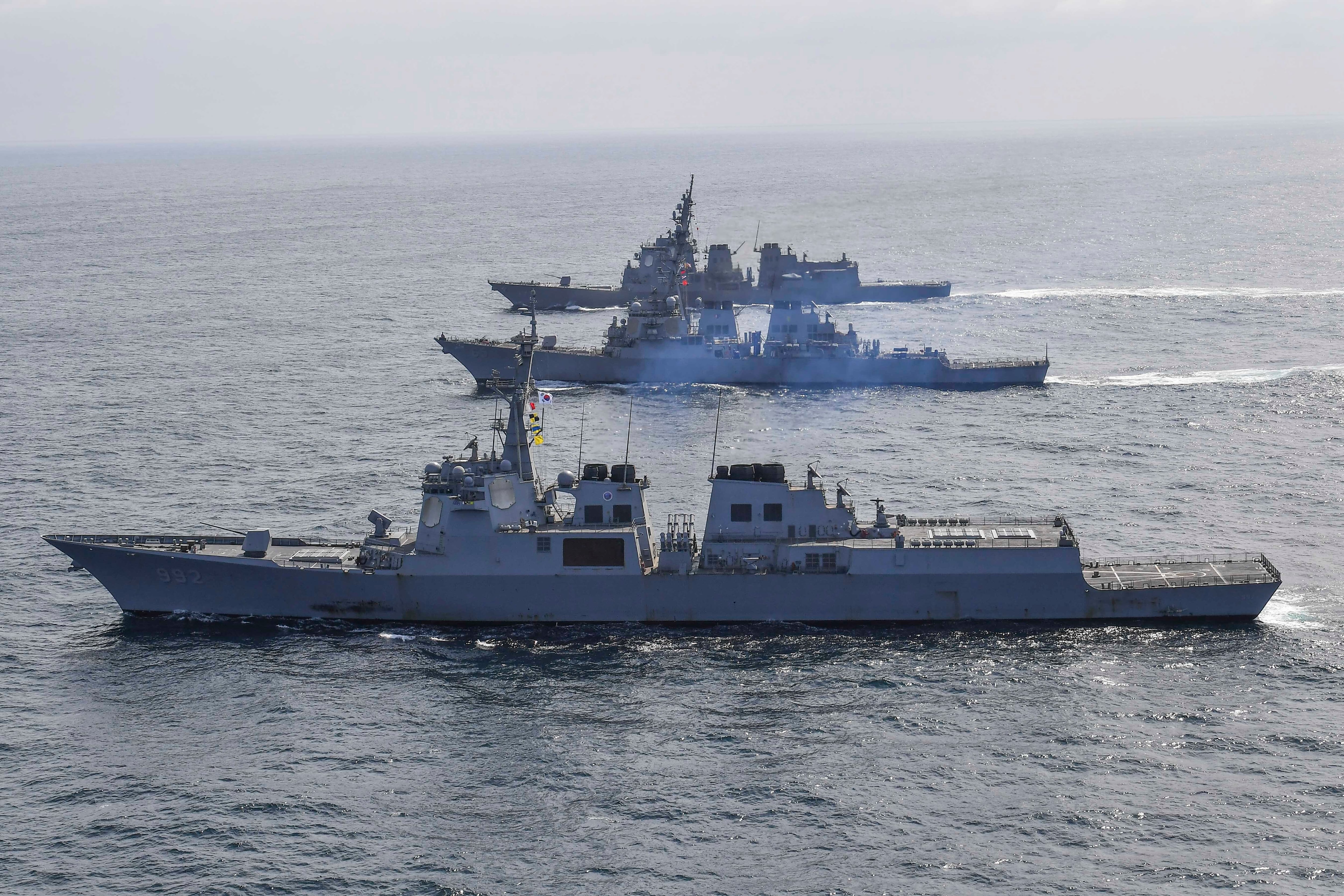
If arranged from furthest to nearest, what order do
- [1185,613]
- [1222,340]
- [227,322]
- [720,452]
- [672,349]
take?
[227,322], [1222,340], [672,349], [720,452], [1185,613]

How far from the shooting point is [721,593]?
152 feet

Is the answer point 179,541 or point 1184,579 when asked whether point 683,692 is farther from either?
point 179,541

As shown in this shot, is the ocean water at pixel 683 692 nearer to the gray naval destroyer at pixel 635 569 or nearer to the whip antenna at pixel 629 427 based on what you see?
the whip antenna at pixel 629 427

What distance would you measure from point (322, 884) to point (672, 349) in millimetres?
59857

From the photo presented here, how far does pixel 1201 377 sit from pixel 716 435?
4234 centimetres

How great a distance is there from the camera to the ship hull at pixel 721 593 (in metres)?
46.0

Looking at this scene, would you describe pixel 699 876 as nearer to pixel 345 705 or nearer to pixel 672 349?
pixel 345 705

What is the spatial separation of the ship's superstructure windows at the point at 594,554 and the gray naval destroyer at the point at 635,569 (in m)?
0.04

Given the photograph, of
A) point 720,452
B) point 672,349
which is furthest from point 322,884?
point 672,349

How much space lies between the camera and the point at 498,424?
47625mm

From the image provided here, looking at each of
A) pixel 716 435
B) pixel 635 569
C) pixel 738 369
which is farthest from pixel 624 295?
pixel 635 569

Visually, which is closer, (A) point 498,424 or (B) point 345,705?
(B) point 345,705

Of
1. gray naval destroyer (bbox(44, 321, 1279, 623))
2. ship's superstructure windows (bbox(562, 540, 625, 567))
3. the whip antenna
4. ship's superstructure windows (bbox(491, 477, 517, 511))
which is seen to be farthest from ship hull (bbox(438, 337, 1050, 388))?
ship's superstructure windows (bbox(562, 540, 625, 567))

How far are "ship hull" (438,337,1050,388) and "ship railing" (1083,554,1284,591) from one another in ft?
121
